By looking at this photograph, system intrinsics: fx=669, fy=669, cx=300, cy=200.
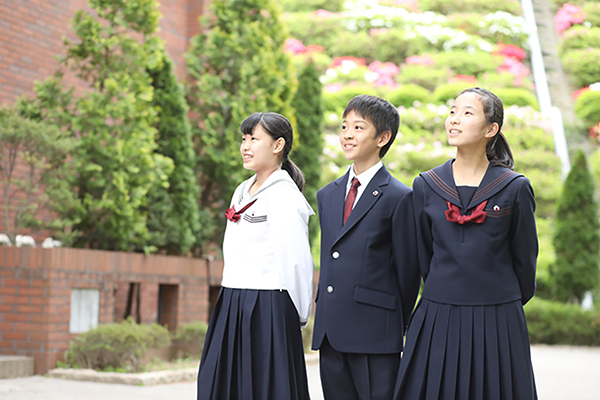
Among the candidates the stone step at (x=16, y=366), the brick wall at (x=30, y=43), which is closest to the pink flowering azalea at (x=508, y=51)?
the brick wall at (x=30, y=43)

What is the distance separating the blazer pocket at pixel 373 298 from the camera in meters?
3.12

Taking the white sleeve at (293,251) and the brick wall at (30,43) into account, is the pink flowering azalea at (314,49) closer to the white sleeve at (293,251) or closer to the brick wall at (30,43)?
the brick wall at (30,43)

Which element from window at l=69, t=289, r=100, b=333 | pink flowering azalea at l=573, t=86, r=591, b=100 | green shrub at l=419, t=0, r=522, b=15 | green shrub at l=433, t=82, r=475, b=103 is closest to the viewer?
window at l=69, t=289, r=100, b=333

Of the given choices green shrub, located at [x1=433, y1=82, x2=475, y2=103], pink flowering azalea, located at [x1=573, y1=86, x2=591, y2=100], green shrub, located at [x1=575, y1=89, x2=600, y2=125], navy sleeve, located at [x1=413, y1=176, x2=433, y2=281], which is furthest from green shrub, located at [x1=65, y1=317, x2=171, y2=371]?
pink flowering azalea, located at [x1=573, y1=86, x2=591, y2=100]

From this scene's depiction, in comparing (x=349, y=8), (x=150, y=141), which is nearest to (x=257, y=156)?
(x=150, y=141)

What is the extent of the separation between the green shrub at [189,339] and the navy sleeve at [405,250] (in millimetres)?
4884

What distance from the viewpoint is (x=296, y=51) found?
2186cm

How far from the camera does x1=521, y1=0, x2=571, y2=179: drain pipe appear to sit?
20.5 m

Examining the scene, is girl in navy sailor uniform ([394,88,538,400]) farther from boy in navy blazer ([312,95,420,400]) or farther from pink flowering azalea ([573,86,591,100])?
pink flowering azalea ([573,86,591,100])

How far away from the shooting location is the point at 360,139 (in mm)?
3291

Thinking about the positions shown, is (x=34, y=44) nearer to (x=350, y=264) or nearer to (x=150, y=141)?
(x=150, y=141)

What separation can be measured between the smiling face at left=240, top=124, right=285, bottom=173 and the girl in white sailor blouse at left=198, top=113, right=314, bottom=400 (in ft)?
0.34

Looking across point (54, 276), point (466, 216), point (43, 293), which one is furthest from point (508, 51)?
point (466, 216)

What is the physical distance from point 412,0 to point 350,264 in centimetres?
2270
